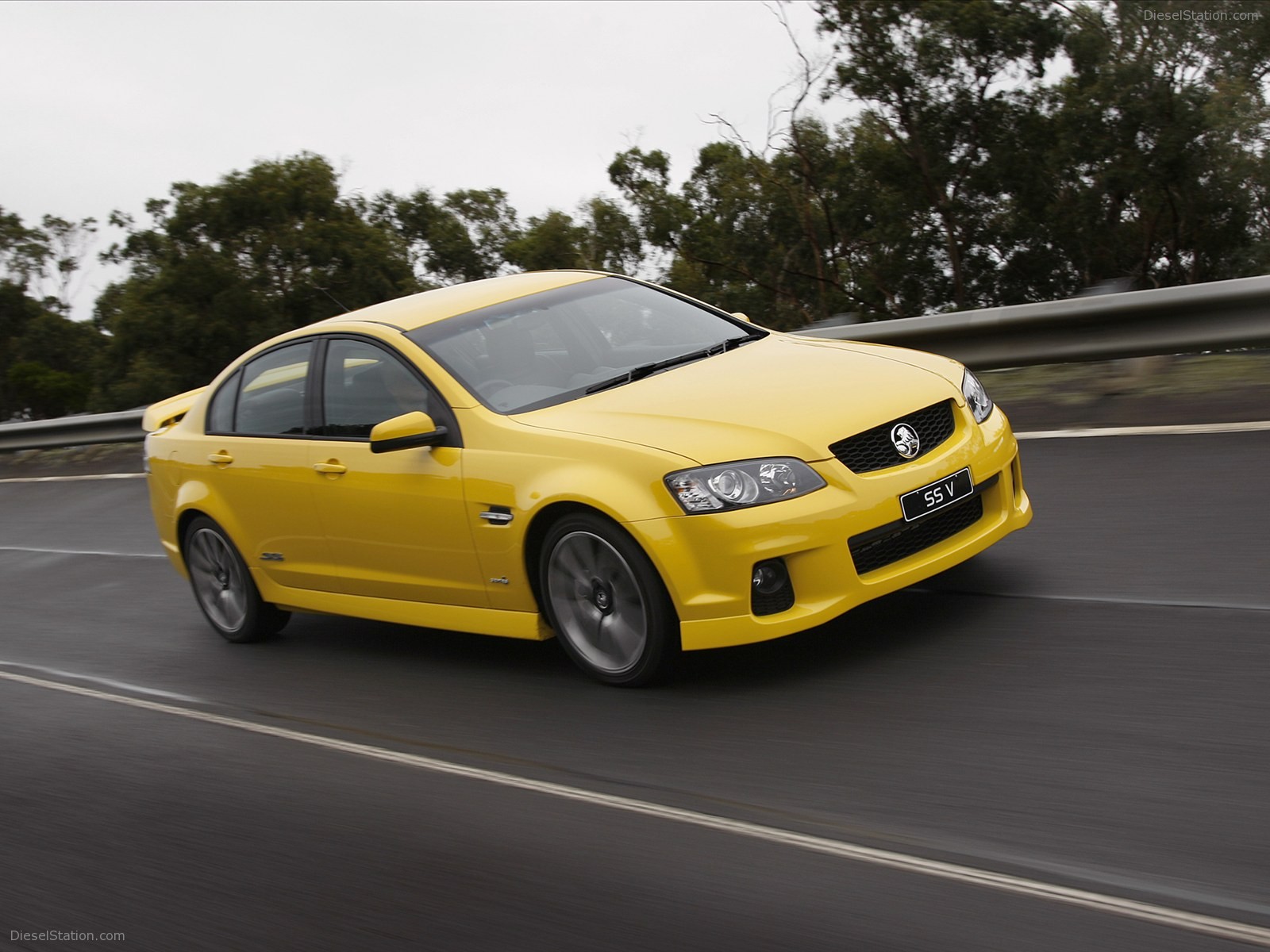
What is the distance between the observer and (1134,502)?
22.2ft

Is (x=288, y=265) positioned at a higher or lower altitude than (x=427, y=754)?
higher

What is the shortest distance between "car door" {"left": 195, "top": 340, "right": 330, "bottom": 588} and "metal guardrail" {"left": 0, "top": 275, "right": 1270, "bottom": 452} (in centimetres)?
368

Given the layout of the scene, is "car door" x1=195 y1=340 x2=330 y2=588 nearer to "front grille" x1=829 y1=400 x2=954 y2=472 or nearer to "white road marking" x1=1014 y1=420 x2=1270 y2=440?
"front grille" x1=829 y1=400 x2=954 y2=472

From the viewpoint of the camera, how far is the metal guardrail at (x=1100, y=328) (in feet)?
27.9

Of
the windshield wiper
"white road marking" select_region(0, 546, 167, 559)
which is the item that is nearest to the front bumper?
the windshield wiper

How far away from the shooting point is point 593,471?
16.7 feet

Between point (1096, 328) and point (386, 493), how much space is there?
514 cm

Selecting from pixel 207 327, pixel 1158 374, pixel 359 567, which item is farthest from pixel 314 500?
pixel 207 327

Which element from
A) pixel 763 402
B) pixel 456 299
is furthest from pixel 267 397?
pixel 763 402

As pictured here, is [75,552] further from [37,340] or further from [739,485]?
[37,340]

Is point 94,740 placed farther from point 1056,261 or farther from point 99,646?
point 1056,261

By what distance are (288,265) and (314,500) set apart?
42.4 meters

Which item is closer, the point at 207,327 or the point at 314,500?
the point at 314,500

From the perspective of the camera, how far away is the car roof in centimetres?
634
